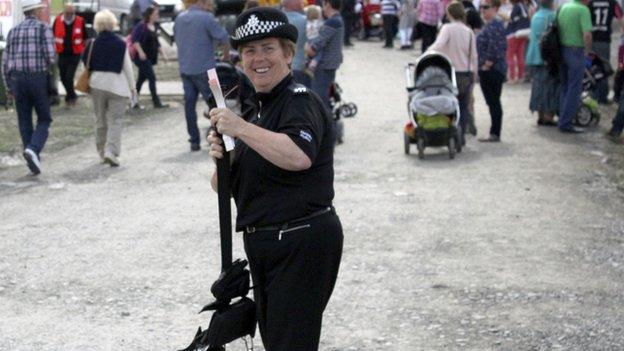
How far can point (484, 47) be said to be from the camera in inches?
669

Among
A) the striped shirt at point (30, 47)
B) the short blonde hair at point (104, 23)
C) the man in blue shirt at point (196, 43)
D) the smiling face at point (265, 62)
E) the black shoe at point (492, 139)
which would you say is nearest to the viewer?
the smiling face at point (265, 62)

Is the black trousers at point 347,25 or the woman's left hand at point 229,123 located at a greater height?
the woman's left hand at point 229,123

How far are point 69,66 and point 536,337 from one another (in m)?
16.2

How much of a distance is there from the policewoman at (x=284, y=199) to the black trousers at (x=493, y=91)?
12053mm

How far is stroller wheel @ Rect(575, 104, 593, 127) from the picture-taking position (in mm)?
18891

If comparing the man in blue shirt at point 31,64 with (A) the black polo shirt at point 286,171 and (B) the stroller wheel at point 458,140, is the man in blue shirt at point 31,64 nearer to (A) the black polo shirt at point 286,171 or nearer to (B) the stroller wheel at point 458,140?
(B) the stroller wheel at point 458,140

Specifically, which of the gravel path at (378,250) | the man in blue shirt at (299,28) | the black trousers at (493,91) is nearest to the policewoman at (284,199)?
the gravel path at (378,250)

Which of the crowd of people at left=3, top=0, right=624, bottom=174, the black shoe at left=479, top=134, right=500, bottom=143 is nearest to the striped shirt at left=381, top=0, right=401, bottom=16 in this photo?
the crowd of people at left=3, top=0, right=624, bottom=174

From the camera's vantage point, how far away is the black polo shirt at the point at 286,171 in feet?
16.9

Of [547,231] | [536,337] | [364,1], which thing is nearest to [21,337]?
[536,337]

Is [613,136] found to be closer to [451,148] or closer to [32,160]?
[451,148]

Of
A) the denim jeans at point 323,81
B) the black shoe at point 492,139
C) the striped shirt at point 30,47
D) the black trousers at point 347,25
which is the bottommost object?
the black trousers at point 347,25

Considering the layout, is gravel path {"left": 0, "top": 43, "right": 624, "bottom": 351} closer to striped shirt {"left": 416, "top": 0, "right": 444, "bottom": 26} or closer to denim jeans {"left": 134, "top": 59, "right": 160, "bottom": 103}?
denim jeans {"left": 134, "top": 59, "right": 160, "bottom": 103}

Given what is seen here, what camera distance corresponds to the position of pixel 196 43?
53.4 ft
